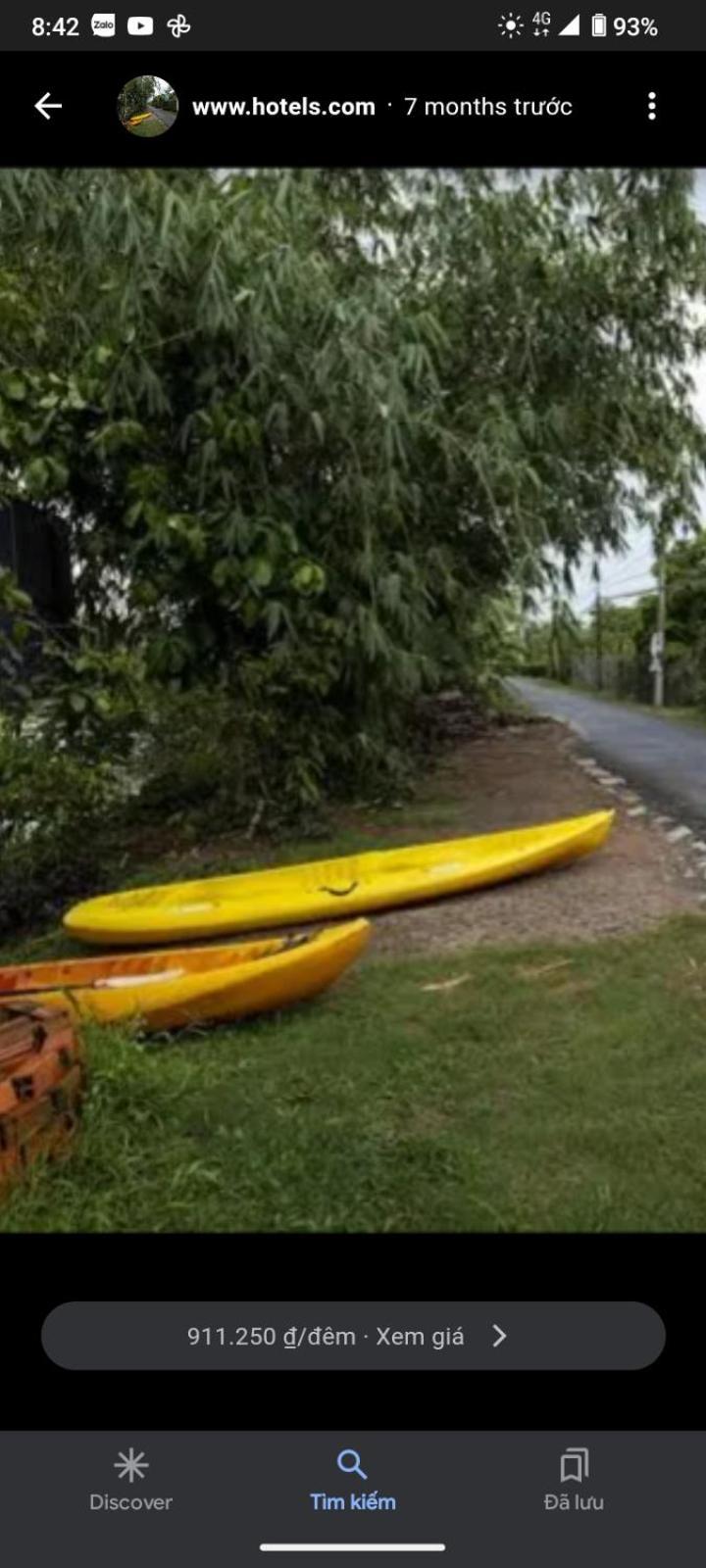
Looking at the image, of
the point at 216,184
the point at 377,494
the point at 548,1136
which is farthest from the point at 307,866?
the point at 216,184

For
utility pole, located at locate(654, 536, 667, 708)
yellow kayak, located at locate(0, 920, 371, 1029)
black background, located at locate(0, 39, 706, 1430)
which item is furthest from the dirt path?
utility pole, located at locate(654, 536, 667, 708)

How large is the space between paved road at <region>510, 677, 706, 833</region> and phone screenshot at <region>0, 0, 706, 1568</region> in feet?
0.45

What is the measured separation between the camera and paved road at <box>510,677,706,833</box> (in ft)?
21.4

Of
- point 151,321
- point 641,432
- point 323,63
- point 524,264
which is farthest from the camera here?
point 641,432

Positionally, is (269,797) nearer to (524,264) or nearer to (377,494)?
(377,494)

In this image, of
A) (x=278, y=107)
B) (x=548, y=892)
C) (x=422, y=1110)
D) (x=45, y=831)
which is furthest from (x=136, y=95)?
(x=45, y=831)

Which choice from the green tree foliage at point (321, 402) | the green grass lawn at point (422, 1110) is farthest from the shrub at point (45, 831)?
the green grass lawn at point (422, 1110)

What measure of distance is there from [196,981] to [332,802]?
3.28 m

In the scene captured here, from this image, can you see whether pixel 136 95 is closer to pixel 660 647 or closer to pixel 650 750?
pixel 650 750
